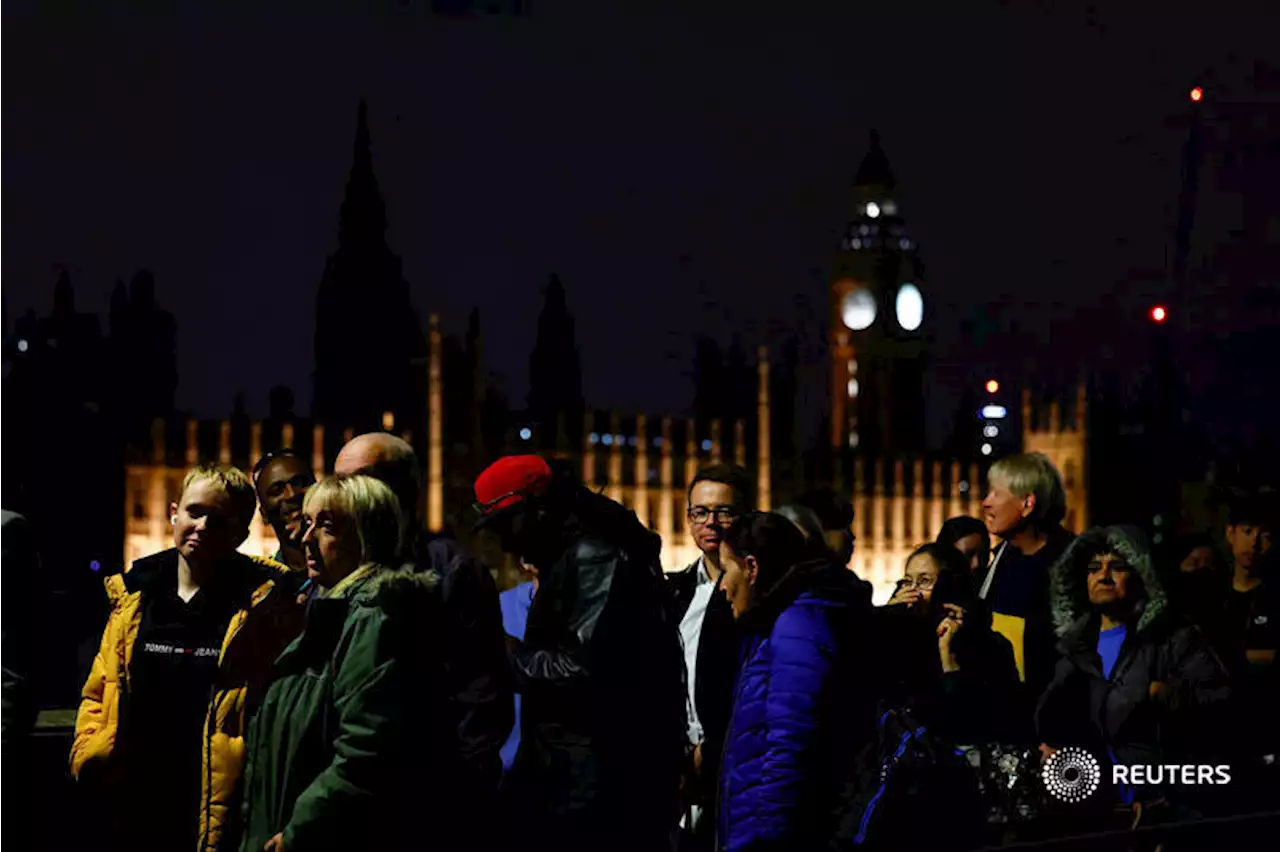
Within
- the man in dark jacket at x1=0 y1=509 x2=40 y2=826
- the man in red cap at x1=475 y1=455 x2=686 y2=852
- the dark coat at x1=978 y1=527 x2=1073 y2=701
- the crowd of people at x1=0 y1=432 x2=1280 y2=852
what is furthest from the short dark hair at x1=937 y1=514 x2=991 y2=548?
the man in dark jacket at x1=0 y1=509 x2=40 y2=826

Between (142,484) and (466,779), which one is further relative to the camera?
(142,484)

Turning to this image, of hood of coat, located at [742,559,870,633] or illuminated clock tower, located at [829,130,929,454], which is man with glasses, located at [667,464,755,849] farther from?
illuminated clock tower, located at [829,130,929,454]

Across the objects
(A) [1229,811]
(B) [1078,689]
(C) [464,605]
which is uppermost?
(C) [464,605]

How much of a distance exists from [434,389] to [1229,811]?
752 inches

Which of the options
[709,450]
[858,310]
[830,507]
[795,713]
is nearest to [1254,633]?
[830,507]

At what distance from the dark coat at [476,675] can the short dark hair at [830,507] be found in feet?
10.1

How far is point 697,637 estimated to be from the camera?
502cm

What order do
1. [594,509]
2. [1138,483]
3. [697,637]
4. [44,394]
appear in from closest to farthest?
[594,509], [697,637], [44,394], [1138,483]

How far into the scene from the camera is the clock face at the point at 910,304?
112 ft

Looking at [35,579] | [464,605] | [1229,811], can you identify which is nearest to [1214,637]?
[1229,811]

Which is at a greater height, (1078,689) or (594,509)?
(594,509)

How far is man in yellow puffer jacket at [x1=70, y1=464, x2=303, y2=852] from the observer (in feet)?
14.2

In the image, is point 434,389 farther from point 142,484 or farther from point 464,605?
point 464,605

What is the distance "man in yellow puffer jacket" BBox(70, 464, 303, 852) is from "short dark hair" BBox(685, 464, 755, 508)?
4.43 ft
